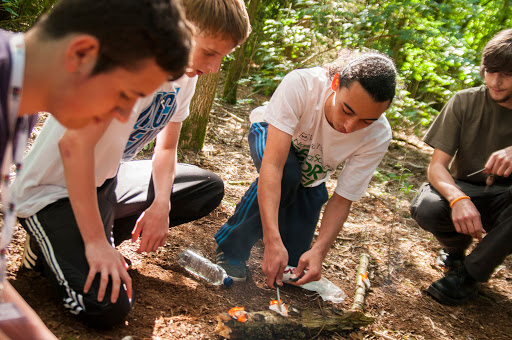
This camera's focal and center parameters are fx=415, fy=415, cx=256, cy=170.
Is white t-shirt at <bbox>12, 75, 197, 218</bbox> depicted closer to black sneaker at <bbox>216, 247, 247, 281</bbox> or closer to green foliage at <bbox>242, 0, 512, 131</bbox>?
black sneaker at <bbox>216, 247, 247, 281</bbox>

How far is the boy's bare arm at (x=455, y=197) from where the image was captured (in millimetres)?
2922

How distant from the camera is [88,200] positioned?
189cm

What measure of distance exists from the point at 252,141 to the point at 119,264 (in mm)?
1449

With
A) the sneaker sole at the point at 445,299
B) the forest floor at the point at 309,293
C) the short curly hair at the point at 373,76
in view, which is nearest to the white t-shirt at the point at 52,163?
the forest floor at the point at 309,293

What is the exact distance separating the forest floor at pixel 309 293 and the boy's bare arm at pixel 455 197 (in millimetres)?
605

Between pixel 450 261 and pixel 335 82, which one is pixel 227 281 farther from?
pixel 450 261

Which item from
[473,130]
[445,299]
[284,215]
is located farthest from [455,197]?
[284,215]

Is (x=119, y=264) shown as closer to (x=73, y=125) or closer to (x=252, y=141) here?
(x=73, y=125)

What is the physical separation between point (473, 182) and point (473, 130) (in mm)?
424

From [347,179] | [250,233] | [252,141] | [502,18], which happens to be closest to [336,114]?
[347,179]

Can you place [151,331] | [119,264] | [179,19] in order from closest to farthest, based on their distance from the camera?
[179,19], [119,264], [151,331]

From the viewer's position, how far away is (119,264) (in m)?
1.91

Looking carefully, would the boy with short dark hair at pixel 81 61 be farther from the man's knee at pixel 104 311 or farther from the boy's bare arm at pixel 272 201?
the boy's bare arm at pixel 272 201

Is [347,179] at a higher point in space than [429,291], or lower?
higher
